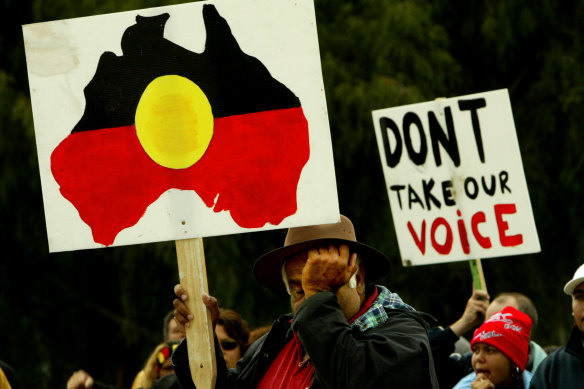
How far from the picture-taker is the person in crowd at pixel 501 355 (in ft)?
14.5

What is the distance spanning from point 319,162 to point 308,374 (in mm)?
642

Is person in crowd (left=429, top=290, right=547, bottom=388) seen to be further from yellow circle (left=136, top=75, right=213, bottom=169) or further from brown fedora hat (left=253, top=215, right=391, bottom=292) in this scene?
yellow circle (left=136, top=75, right=213, bottom=169)

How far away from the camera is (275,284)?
3502 mm

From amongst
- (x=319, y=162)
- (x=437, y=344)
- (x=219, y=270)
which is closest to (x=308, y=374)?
(x=319, y=162)

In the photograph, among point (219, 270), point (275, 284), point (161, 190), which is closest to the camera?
point (161, 190)

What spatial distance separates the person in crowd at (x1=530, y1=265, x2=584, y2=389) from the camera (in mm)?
4137

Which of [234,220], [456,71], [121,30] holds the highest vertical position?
[456,71]

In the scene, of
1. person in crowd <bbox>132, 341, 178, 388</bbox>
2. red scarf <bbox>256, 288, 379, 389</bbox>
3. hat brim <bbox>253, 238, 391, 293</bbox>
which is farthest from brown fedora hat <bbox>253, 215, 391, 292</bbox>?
person in crowd <bbox>132, 341, 178, 388</bbox>

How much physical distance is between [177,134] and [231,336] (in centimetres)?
205

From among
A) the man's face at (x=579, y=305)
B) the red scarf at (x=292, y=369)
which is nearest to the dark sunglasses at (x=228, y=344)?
the man's face at (x=579, y=305)

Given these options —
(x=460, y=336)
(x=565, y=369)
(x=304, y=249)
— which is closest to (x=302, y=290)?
(x=304, y=249)

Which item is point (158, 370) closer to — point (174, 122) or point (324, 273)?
point (174, 122)

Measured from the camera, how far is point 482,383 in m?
4.34

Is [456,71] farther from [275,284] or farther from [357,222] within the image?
[275,284]
